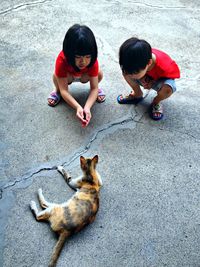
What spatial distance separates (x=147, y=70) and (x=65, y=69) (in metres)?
0.58

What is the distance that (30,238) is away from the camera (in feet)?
5.62

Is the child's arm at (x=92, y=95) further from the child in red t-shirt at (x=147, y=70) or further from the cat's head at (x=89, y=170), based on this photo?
the cat's head at (x=89, y=170)

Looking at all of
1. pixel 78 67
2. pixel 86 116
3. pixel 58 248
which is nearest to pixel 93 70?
pixel 78 67

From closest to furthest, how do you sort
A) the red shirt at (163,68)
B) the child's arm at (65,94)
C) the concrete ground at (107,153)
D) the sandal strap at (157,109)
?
the concrete ground at (107,153)
the red shirt at (163,68)
the child's arm at (65,94)
the sandal strap at (157,109)

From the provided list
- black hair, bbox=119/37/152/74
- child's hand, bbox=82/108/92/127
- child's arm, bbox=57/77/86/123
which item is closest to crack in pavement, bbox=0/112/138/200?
child's hand, bbox=82/108/92/127

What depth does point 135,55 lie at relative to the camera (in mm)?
1888

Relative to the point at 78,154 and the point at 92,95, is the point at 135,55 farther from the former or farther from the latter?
the point at 78,154

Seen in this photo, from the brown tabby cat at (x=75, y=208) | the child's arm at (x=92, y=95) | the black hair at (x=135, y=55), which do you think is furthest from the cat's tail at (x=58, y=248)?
the black hair at (x=135, y=55)

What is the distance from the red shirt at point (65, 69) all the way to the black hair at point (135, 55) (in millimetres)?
306

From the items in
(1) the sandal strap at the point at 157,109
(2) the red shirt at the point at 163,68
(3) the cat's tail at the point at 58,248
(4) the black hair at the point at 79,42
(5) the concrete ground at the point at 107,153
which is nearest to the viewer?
(3) the cat's tail at the point at 58,248

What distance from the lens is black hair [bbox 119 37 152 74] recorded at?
1880 millimetres

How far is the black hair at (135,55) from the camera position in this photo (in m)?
1.88

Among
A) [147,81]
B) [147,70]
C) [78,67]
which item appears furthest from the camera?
[147,81]

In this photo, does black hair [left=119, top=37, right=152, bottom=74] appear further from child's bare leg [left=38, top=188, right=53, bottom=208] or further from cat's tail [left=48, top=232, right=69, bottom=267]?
cat's tail [left=48, top=232, right=69, bottom=267]
